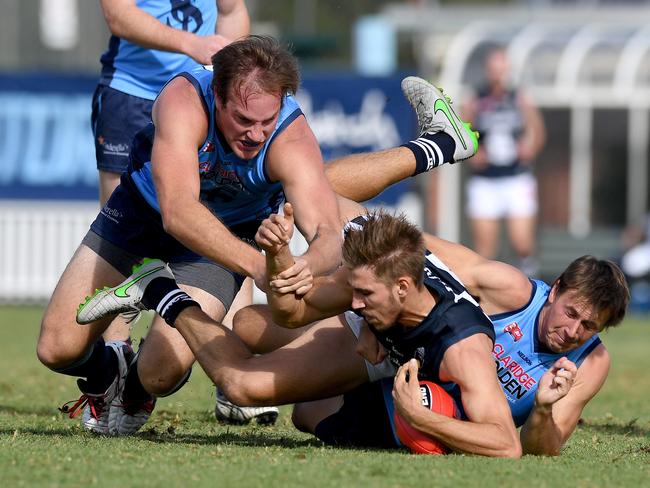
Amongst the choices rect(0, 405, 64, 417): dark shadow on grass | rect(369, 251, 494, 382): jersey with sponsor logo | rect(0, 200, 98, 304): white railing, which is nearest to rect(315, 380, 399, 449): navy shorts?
rect(369, 251, 494, 382): jersey with sponsor logo

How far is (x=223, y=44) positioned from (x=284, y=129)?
0.99 meters

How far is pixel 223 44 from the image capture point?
20.9 feet

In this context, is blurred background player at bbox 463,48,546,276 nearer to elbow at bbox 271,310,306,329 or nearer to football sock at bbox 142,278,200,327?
football sock at bbox 142,278,200,327

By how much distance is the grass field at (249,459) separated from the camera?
456 cm

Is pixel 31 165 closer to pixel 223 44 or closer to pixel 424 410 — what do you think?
pixel 223 44

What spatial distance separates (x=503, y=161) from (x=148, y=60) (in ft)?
26.3

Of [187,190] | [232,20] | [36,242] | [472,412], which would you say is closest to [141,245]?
[187,190]

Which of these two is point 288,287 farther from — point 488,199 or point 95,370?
point 488,199

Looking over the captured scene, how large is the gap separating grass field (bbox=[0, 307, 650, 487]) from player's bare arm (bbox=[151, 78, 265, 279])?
2.64 ft

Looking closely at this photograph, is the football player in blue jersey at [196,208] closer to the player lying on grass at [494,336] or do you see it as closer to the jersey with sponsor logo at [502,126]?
the player lying on grass at [494,336]

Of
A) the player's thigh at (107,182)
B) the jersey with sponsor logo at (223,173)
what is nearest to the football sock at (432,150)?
the jersey with sponsor logo at (223,173)

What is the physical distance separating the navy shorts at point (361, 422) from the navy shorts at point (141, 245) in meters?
0.78

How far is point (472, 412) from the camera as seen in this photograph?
5090mm

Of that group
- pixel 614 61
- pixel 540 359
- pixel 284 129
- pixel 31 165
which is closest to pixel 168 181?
pixel 284 129
